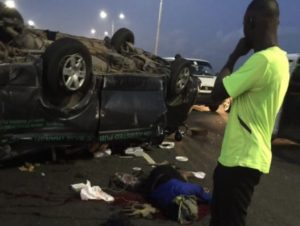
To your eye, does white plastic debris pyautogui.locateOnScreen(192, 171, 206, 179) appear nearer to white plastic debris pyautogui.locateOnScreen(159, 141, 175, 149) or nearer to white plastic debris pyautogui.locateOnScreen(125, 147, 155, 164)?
white plastic debris pyautogui.locateOnScreen(125, 147, 155, 164)

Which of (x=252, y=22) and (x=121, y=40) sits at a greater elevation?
(x=252, y=22)

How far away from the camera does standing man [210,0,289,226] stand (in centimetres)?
314

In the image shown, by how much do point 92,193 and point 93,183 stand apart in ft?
2.20

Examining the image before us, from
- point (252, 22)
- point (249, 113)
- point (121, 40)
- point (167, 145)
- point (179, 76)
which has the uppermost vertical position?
point (252, 22)

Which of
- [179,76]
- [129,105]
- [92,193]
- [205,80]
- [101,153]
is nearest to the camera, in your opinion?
[92,193]

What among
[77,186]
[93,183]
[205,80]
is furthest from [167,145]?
[205,80]

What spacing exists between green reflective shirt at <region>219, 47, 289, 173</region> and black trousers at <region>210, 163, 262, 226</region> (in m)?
0.05

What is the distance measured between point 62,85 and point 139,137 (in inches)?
76.1

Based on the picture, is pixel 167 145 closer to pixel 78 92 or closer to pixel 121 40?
pixel 121 40

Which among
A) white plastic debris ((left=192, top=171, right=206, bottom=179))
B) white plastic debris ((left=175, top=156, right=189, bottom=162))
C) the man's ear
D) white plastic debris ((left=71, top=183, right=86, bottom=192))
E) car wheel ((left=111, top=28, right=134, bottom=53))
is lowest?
white plastic debris ((left=175, top=156, right=189, bottom=162))

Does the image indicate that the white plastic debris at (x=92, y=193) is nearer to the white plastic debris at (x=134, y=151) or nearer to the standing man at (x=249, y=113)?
the white plastic debris at (x=134, y=151)

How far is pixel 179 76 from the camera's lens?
903 cm

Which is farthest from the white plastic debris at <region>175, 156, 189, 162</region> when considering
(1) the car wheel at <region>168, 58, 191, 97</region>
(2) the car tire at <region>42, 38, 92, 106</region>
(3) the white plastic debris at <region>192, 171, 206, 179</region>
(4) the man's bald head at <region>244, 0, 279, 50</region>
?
(4) the man's bald head at <region>244, 0, 279, 50</region>

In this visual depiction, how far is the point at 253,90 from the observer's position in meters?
3.16
